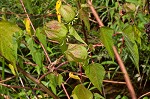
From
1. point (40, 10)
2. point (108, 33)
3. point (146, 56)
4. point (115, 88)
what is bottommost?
point (115, 88)

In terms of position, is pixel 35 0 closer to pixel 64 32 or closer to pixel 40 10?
pixel 40 10

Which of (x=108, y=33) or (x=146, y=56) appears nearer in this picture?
(x=108, y=33)

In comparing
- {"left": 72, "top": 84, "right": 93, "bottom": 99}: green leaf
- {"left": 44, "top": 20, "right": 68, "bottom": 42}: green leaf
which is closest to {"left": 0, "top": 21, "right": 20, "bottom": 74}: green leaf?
{"left": 44, "top": 20, "right": 68, "bottom": 42}: green leaf

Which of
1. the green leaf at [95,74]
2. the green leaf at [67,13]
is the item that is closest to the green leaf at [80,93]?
the green leaf at [95,74]

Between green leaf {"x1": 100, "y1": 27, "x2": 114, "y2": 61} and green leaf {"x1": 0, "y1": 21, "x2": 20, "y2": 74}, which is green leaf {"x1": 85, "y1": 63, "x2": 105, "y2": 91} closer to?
green leaf {"x1": 100, "y1": 27, "x2": 114, "y2": 61}

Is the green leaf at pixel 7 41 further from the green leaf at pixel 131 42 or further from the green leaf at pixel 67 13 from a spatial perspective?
the green leaf at pixel 131 42

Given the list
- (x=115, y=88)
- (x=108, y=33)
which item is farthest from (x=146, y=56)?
(x=108, y=33)
